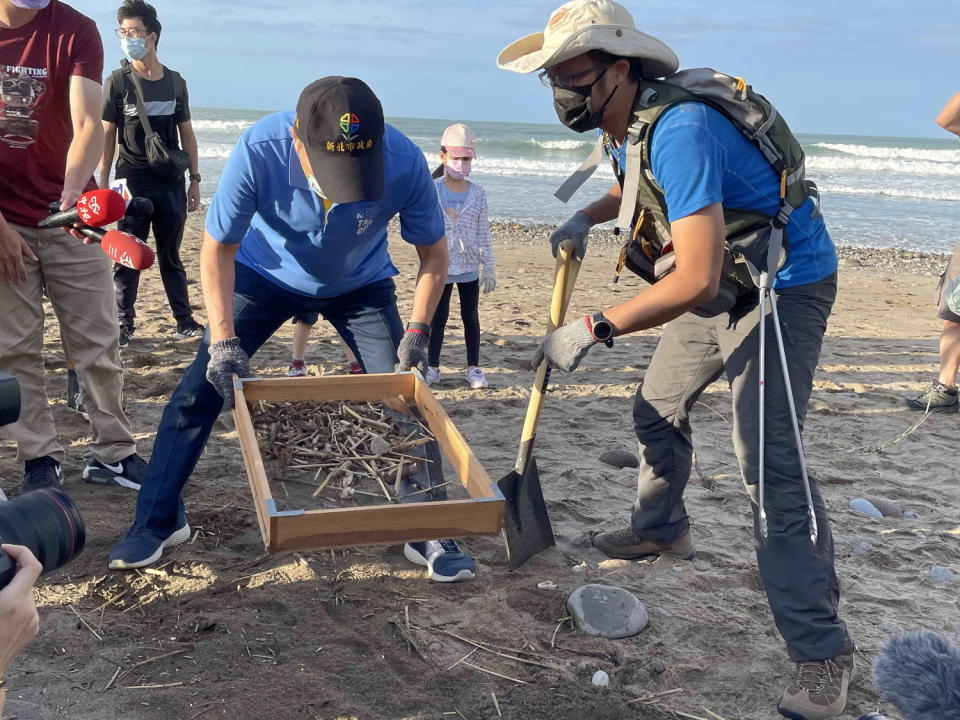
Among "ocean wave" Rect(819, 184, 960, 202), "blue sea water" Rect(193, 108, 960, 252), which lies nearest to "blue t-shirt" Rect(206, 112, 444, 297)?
"blue sea water" Rect(193, 108, 960, 252)

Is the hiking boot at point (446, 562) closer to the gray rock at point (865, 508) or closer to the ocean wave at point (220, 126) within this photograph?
the gray rock at point (865, 508)

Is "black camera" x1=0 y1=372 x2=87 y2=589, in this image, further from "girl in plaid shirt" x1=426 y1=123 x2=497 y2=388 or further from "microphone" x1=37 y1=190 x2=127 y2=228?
"girl in plaid shirt" x1=426 y1=123 x2=497 y2=388

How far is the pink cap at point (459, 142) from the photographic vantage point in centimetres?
616

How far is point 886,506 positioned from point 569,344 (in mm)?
2464

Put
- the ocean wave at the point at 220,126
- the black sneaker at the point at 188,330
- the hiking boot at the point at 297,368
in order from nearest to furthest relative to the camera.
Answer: the hiking boot at the point at 297,368 → the black sneaker at the point at 188,330 → the ocean wave at the point at 220,126

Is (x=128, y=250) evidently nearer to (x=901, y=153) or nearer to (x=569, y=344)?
(x=569, y=344)

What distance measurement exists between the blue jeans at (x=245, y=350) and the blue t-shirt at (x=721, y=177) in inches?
59.7

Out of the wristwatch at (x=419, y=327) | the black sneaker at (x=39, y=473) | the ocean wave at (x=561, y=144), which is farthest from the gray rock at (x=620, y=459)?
the ocean wave at (x=561, y=144)

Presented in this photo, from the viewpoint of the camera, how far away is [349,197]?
3047 millimetres

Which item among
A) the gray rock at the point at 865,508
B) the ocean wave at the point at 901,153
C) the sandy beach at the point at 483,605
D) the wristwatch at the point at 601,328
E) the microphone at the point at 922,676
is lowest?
the sandy beach at the point at 483,605

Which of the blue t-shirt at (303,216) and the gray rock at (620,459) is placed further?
the gray rock at (620,459)

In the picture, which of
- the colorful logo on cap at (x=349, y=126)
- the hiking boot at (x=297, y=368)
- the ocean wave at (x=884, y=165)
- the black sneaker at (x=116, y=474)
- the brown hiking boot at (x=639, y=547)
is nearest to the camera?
the colorful logo on cap at (x=349, y=126)

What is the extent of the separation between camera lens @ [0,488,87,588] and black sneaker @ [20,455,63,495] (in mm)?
2539

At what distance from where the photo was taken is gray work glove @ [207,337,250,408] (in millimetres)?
3356
